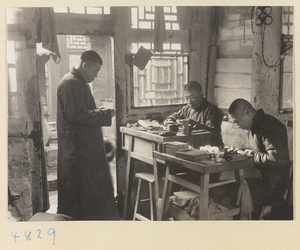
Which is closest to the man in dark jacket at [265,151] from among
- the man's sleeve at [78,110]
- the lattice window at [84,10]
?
the man's sleeve at [78,110]

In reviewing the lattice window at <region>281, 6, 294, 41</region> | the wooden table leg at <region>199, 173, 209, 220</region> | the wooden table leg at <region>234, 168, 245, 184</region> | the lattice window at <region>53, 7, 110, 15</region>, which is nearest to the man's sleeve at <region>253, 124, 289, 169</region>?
the wooden table leg at <region>234, 168, 245, 184</region>

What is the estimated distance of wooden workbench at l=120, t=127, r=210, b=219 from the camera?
351cm

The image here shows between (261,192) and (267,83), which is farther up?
(267,83)

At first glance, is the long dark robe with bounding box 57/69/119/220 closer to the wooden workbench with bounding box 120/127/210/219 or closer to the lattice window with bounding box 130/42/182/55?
the wooden workbench with bounding box 120/127/210/219

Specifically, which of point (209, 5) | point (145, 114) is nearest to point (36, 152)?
point (145, 114)

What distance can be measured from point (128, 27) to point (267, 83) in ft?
4.36

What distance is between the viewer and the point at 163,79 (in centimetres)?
349

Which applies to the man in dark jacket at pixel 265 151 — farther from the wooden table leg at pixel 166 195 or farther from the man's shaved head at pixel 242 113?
the wooden table leg at pixel 166 195

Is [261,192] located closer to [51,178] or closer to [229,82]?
[229,82]

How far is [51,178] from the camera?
329 centimetres

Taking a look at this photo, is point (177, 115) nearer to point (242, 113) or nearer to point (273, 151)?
point (242, 113)

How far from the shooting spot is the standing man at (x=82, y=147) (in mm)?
3225

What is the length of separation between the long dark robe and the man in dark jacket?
1122mm
